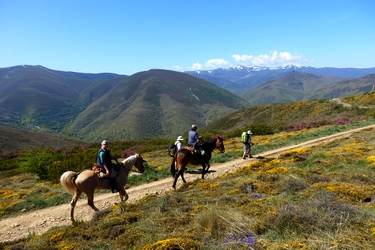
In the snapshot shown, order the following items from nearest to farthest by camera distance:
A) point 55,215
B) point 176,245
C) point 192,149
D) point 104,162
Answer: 1. point 176,245
2. point 104,162
3. point 55,215
4. point 192,149

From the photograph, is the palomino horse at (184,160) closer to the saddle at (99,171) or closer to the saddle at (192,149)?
the saddle at (192,149)

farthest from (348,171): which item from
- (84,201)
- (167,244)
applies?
(84,201)

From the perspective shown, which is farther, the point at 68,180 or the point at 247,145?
the point at 247,145

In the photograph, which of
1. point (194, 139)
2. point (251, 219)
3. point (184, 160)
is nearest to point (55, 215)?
point (184, 160)

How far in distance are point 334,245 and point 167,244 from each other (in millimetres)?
3148

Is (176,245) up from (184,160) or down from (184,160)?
up

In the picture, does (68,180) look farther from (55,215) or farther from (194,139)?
(194,139)

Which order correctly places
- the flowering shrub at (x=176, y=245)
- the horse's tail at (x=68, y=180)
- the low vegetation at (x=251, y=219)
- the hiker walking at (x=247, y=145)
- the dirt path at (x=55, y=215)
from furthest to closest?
the hiker walking at (x=247, y=145) < the dirt path at (x=55, y=215) < the horse's tail at (x=68, y=180) < the flowering shrub at (x=176, y=245) < the low vegetation at (x=251, y=219)

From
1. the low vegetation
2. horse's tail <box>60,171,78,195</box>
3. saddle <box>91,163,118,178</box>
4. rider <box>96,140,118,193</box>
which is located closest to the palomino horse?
the low vegetation

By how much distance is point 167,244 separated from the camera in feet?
17.0

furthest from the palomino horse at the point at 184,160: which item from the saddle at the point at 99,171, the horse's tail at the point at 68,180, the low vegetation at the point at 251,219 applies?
the horse's tail at the point at 68,180

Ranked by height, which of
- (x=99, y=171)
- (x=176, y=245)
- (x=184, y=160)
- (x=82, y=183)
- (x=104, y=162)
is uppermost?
(x=104, y=162)

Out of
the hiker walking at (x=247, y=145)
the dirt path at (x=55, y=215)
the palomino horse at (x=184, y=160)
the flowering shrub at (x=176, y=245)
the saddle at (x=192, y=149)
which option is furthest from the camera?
the hiker walking at (x=247, y=145)

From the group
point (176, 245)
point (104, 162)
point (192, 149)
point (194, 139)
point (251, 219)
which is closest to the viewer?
point (176, 245)
